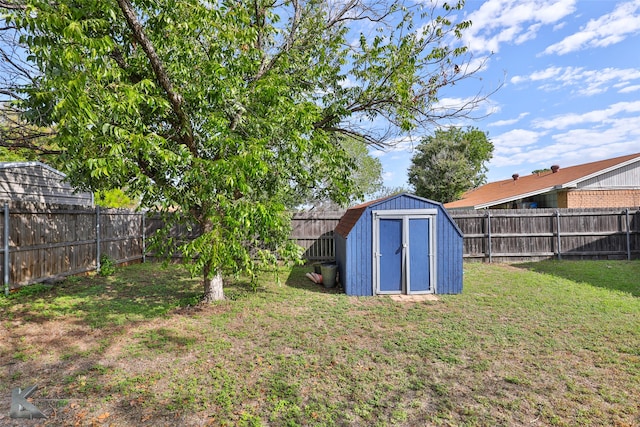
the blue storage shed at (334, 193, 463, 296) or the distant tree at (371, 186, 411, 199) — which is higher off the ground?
the distant tree at (371, 186, 411, 199)

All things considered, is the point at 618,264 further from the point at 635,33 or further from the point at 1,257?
the point at 1,257

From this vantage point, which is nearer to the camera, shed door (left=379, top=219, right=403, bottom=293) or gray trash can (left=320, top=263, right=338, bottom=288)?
shed door (left=379, top=219, right=403, bottom=293)

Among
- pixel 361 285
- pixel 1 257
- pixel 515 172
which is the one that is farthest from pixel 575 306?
pixel 515 172

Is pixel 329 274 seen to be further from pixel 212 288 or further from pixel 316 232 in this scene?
pixel 316 232

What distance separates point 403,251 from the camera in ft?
22.2

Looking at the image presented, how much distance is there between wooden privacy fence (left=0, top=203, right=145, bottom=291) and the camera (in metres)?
6.29

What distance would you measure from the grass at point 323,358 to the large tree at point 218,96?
130 cm

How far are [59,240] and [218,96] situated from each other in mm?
6206

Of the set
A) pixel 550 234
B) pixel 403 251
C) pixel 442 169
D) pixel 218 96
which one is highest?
pixel 442 169

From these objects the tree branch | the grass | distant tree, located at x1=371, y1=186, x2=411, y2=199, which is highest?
distant tree, located at x1=371, y1=186, x2=411, y2=199

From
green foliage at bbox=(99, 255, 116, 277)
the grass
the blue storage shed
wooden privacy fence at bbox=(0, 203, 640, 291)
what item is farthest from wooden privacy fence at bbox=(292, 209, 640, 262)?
green foliage at bbox=(99, 255, 116, 277)

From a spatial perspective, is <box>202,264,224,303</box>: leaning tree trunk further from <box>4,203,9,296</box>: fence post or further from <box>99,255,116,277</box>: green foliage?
<box>99,255,116,277</box>: green foliage

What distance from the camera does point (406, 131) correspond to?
690 centimetres

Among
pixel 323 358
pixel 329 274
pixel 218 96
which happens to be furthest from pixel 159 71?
pixel 329 274
